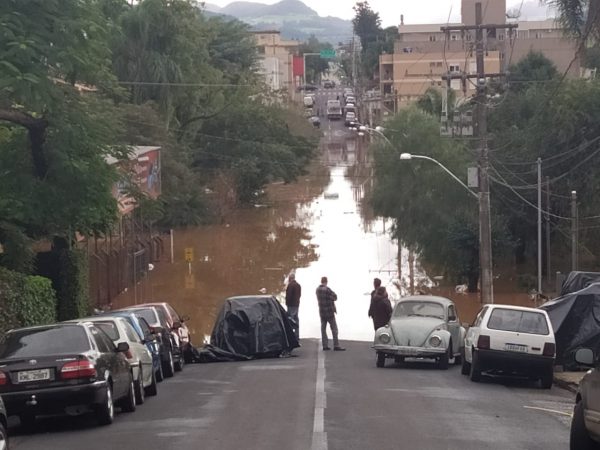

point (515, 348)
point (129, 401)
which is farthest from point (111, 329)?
point (515, 348)

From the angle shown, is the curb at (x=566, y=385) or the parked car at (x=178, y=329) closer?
the curb at (x=566, y=385)

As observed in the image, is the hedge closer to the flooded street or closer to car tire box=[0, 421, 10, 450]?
car tire box=[0, 421, 10, 450]

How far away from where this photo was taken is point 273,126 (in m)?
88.6

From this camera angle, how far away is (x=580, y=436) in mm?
11008

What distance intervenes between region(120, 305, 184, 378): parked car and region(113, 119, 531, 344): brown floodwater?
1362 centimetres

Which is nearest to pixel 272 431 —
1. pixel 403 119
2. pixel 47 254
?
pixel 47 254

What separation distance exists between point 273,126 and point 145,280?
109 feet

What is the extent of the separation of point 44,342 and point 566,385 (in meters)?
11.5

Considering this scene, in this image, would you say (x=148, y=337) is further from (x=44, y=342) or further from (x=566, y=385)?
(x=566, y=385)

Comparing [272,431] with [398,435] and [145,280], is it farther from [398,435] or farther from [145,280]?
[145,280]

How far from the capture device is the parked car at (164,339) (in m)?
24.3

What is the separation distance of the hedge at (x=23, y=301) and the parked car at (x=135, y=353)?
16.1 feet

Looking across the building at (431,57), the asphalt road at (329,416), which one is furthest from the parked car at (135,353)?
the building at (431,57)

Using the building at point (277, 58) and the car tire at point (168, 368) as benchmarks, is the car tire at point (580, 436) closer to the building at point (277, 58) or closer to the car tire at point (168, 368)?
the car tire at point (168, 368)
